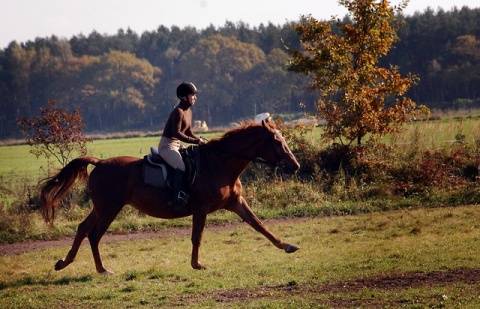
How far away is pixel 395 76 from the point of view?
81.9 feet

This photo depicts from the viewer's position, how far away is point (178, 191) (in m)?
12.6

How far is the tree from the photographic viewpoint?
24.3m

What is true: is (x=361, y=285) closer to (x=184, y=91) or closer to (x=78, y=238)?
(x=184, y=91)

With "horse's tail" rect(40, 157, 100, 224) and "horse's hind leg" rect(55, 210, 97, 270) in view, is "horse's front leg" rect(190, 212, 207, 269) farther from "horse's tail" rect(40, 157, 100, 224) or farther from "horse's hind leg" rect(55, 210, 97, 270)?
"horse's tail" rect(40, 157, 100, 224)

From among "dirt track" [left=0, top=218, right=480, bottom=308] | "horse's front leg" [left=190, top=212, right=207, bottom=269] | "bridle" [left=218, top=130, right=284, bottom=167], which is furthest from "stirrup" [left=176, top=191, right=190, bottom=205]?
"dirt track" [left=0, top=218, right=480, bottom=308]

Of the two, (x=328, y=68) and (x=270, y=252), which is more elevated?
(x=328, y=68)

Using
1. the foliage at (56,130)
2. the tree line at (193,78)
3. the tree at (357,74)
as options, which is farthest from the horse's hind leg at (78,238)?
the tree line at (193,78)

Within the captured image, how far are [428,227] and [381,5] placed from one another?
11.0 metres

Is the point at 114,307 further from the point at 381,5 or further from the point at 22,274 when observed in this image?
the point at 381,5

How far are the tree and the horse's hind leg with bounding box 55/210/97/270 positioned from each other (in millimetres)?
12984

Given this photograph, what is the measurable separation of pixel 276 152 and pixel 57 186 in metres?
4.37

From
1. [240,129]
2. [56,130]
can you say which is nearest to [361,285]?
[240,129]

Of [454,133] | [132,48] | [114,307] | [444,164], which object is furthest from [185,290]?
[132,48]

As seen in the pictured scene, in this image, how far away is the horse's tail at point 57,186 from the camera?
13.7 m
